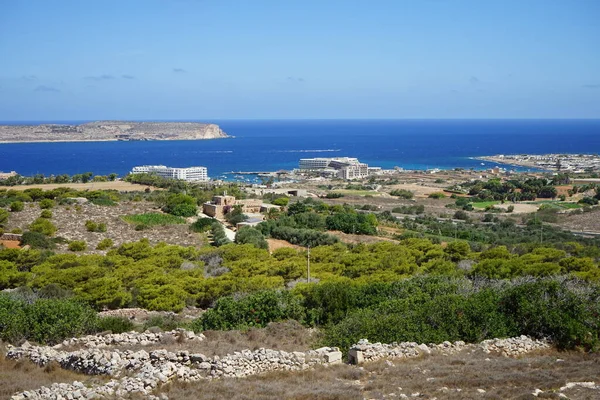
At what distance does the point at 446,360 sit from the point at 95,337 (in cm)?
712

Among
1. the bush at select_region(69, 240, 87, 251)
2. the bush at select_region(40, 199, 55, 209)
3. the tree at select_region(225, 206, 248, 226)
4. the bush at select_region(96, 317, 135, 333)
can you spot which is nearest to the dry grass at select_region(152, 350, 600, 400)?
the bush at select_region(96, 317, 135, 333)

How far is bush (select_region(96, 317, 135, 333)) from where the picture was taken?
13.6 meters

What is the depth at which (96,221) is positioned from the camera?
108 feet

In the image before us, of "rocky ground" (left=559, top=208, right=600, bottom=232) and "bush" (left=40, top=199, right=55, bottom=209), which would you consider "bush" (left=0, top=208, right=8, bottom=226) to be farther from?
"rocky ground" (left=559, top=208, right=600, bottom=232)

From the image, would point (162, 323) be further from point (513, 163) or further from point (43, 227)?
point (513, 163)

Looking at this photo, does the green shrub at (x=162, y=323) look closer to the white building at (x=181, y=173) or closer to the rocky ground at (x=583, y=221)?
the rocky ground at (x=583, y=221)

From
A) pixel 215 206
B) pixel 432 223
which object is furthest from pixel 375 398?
pixel 432 223

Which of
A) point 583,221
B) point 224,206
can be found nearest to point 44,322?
point 224,206

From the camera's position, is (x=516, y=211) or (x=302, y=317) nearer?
(x=302, y=317)

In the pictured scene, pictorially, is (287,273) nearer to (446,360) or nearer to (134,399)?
(446,360)

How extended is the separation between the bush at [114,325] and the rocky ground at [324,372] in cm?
177

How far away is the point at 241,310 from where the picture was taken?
1441cm

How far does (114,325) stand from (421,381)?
782cm

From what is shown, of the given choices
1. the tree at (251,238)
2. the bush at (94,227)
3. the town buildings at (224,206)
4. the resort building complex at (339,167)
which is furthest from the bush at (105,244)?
the resort building complex at (339,167)
